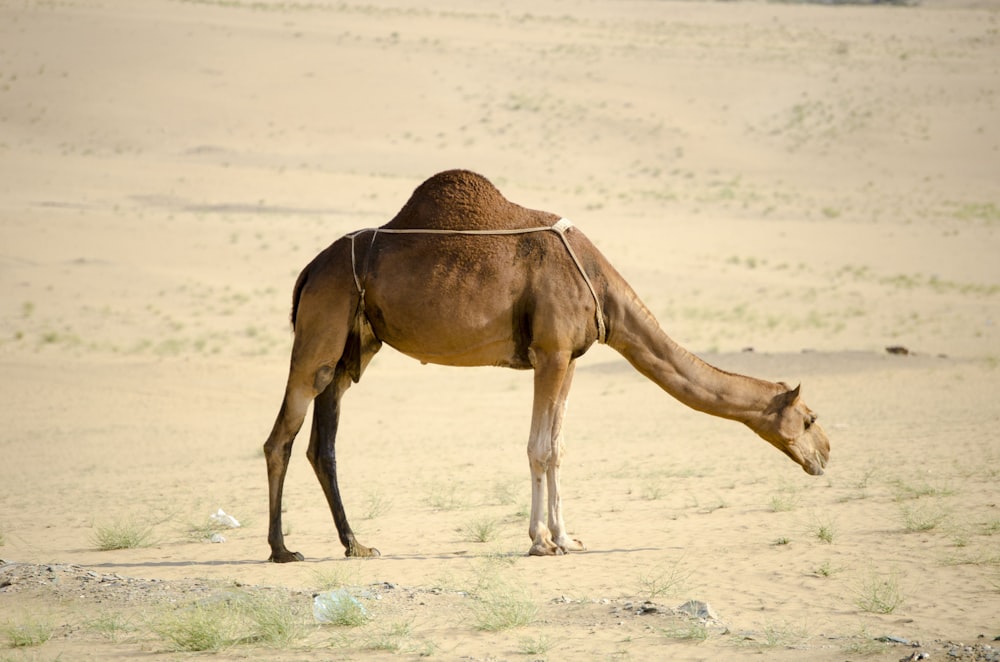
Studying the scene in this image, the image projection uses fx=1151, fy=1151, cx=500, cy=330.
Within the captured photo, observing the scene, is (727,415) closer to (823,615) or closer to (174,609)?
(823,615)

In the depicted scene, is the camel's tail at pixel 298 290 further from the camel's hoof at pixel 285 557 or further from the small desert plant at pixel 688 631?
the small desert plant at pixel 688 631

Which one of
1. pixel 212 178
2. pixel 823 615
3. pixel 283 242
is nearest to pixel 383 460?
pixel 823 615

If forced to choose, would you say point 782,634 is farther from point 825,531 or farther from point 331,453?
point 331,453

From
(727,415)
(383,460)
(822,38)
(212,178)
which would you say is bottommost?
(383,460)

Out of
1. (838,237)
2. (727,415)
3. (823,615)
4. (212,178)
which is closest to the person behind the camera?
(823,615)

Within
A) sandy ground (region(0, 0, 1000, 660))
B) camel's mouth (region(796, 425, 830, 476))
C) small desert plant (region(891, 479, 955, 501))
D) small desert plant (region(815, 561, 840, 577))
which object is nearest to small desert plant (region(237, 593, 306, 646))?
sandy ground (region(0, 0, 1000, 660))

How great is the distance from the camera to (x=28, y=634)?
6.51 m

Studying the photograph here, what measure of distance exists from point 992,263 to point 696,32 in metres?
45.9

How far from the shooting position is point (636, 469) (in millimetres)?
12898

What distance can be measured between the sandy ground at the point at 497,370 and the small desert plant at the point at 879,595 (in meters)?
0.02

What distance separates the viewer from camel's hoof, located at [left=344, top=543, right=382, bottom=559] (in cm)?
867

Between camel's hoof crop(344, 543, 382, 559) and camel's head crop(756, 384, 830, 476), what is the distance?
3.05 meters

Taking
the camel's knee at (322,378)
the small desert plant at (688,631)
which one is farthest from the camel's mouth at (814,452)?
the camel's knee at (322,378)

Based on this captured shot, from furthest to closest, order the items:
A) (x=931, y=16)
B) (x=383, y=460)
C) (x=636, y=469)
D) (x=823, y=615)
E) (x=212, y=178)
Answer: (x=931, y=16) < (x=212, y=178) < (x=383, y=460) < (x=636, y=469) < (x=823, y=615)
